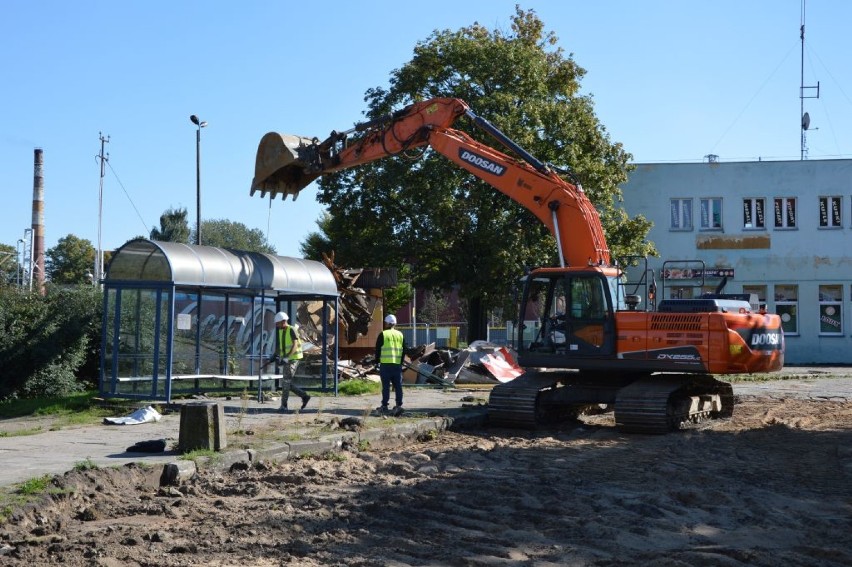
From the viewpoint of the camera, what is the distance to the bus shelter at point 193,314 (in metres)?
17.5

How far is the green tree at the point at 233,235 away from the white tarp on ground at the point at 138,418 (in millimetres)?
74776

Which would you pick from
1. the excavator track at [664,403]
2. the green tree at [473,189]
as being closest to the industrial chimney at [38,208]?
the green tree at [473,189]

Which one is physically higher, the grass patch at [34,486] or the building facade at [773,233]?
the building facade at [773,233]

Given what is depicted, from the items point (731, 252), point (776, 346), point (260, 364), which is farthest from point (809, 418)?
point (731, 252)

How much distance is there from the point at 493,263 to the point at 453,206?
7.22 feet

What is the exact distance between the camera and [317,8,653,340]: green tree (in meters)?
32.6

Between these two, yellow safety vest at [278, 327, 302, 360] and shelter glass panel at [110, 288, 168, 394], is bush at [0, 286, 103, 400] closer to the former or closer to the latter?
shelter glass panel at [110, 288, 168, 394]

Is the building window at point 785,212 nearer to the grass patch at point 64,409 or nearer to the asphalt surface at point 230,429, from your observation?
the asphalt surface at point 230,429

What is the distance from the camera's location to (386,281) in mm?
29234

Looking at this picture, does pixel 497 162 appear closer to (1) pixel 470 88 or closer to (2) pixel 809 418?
(2) pixel 809 418

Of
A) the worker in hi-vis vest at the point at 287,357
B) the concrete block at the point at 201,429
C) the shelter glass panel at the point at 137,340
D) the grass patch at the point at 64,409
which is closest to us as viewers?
the concrete block at the point at 201,429

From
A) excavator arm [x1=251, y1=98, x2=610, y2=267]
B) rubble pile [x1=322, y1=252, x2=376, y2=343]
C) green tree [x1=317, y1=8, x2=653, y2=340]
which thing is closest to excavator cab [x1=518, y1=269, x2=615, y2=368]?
excavator arm [x1=251, y1=98, x2=610, y2=267]

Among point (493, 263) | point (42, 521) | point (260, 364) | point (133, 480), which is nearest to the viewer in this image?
point (42, 521)

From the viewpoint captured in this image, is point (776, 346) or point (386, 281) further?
point (386, 281)
